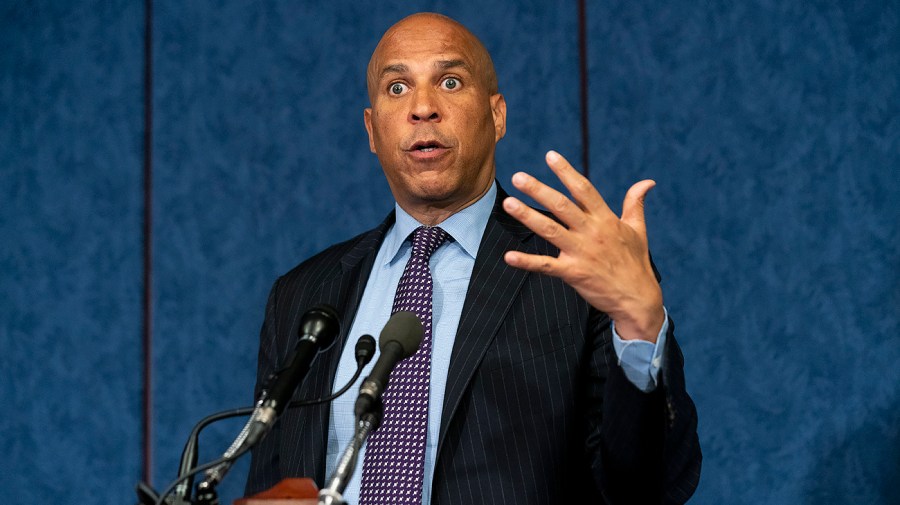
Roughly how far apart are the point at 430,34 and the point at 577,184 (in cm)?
73

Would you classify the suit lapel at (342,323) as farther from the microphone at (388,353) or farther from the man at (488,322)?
the microphone at (388,353)

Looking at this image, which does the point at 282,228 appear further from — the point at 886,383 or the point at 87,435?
the point at 886,383

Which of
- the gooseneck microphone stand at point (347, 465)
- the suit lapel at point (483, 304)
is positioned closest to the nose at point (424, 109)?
the suit lapel at point (483, 304)

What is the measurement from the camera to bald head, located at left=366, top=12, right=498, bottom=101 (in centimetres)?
195

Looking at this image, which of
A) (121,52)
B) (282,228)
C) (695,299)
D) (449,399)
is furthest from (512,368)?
(121,52)

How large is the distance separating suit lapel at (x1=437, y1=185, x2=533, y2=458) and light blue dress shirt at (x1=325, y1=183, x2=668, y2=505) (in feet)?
0.12

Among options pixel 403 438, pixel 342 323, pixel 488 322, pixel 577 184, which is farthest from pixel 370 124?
pixel 577 184

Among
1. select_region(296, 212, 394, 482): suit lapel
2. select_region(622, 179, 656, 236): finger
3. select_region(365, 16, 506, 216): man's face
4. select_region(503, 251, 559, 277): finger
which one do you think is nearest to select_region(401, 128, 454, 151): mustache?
select_region(365, 16, 506, 216): man's face

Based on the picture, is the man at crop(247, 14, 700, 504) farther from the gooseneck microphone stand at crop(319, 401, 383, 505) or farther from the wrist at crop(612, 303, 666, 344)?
the gooseneck microphone stand at crop(319, 401, 383, 505)

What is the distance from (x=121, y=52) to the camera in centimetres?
251

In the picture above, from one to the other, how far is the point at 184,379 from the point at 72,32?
874 millimetres

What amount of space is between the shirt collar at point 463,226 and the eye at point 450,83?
0.64 feet

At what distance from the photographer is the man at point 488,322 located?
4.47 ft

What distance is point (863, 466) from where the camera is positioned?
2.18m
